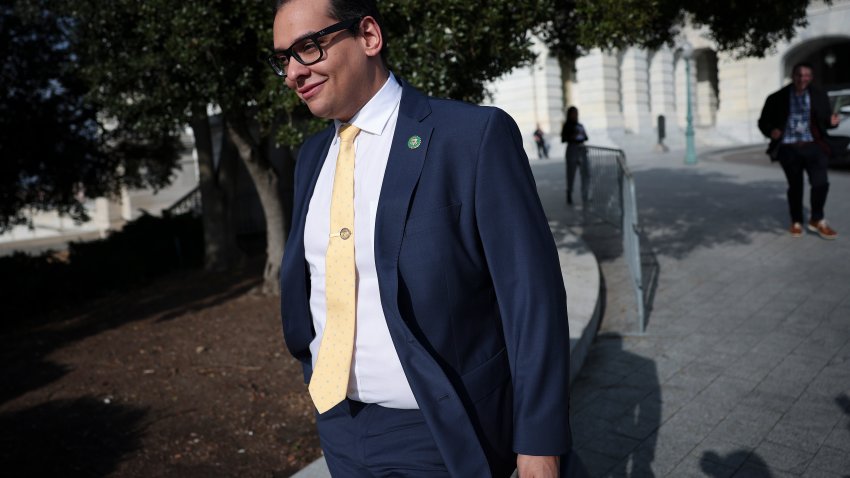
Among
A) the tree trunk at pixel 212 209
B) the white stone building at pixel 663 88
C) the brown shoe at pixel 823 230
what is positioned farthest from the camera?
the white stone building at pixel 663 88

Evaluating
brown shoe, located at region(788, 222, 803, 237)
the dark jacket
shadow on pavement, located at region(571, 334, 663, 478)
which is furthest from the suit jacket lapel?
brown shoe, located at region(788, 222, 803, 237)

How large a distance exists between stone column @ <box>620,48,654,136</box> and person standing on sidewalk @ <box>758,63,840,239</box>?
2436cm

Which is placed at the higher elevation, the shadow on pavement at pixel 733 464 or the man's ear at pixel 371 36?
the man's ear at pixel 371 36

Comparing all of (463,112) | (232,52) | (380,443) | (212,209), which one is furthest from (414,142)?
(212,209)

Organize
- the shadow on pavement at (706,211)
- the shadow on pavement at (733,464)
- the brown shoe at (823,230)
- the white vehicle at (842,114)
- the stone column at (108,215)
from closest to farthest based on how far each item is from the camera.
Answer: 1. the shadow on pavement at (733,464)
2. the brown shoe at (823,230)
3. the shadow on pavement at (706,211)
4. the white vehicle at (842,114)
5. the stone column at (108,215)

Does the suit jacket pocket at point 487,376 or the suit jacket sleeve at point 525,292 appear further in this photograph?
the suit jacket pocket at point 487,376

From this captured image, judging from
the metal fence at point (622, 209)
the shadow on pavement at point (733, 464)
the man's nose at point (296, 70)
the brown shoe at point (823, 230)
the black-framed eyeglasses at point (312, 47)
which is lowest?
the shadow on pavement at point (733, 464)

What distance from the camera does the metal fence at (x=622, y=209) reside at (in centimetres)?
559

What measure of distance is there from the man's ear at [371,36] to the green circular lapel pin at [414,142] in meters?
0.27

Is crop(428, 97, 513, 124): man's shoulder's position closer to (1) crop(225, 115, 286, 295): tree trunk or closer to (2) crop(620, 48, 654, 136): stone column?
(1) crop(225, 115, 286, 295): tree trunk

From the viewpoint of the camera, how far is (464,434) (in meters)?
1.58

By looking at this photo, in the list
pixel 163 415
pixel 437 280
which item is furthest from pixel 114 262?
pixel 437 280

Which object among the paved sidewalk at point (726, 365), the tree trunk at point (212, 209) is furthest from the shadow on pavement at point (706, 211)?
the tree trunk at point (212, 209)

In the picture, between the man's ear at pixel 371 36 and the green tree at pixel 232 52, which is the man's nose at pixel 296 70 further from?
the green tree at pixel 232 52
